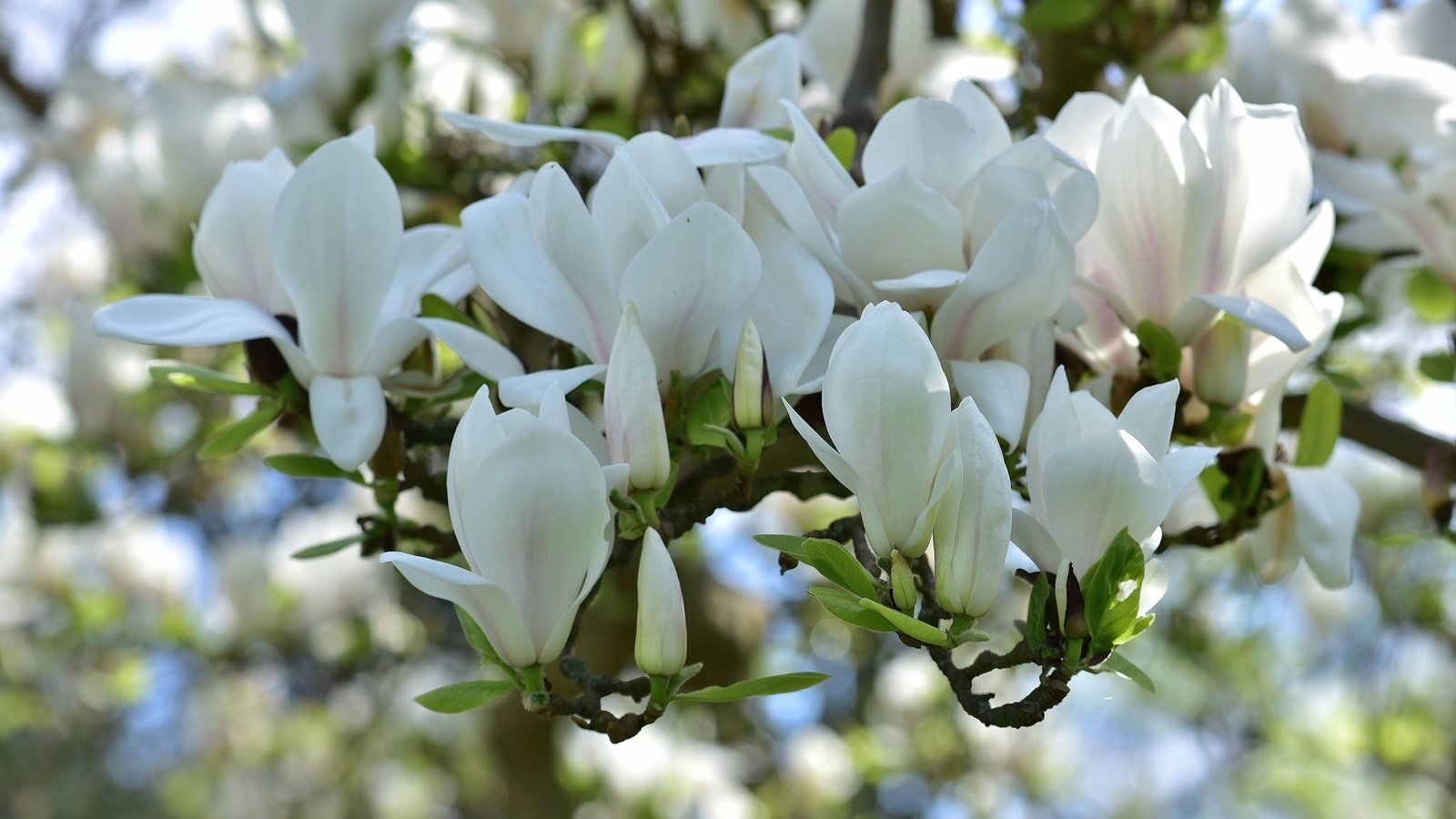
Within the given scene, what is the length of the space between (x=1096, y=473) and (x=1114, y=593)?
1.6 inches

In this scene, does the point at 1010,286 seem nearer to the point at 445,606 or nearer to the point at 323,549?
the point at 323,549

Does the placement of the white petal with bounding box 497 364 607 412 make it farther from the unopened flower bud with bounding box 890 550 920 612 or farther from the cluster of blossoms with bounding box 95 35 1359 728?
the unopened flower bud with bounding box 890 550 920 612

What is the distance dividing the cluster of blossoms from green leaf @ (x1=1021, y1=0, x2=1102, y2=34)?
0.89ft

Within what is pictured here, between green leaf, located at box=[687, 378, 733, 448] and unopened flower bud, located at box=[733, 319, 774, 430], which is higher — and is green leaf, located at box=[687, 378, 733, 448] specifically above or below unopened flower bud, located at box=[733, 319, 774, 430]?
below

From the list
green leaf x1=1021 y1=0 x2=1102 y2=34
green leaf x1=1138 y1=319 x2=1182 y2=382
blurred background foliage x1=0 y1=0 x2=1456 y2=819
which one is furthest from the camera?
blurred background foliage x1=0 y1=0 x2=1456 y2=819

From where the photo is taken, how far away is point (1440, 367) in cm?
68

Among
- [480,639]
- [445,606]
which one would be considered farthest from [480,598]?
[445,606]

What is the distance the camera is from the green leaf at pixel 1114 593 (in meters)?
0.40

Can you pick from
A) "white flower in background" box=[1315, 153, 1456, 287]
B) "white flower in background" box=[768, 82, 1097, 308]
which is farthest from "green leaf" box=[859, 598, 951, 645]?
"white flower in background" box=[1315, 153, 1456, 287]

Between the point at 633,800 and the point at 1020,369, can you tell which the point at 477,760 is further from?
the point at 1020,369

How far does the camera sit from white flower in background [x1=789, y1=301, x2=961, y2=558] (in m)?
0.38

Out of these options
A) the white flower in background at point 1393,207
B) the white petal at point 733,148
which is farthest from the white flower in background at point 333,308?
the white flower in background at point 1393,207

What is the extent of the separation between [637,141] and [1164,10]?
54 cm

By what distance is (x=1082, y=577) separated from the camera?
416 millimetres
